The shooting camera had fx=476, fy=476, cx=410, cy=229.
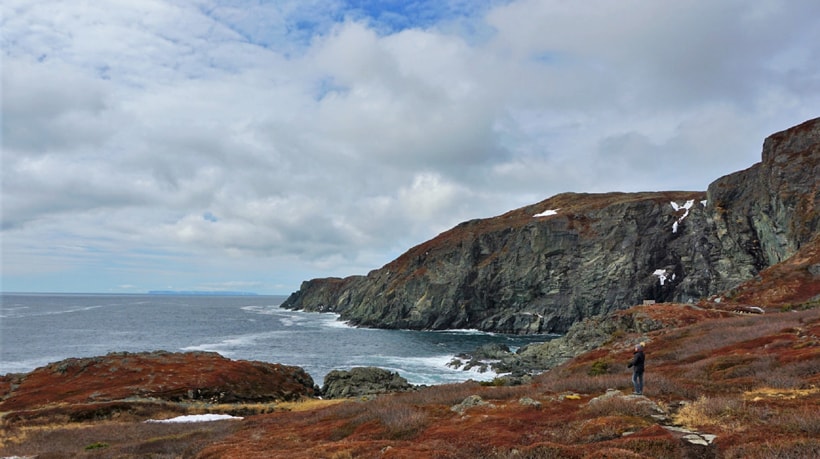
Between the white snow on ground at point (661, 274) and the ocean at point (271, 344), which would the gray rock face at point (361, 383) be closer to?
the ocean at point (271, 344)

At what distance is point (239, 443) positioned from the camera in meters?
18.5

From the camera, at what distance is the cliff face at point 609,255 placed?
3708 inches

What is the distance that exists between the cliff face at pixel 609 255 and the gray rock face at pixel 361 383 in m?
74.7

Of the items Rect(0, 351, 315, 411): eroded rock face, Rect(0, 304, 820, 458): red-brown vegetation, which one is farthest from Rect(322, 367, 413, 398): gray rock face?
Rect(0, 304, 820, 458): red-brown vegetation

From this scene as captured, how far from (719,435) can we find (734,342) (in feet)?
89.9

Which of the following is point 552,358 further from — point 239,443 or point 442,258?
point 442,258

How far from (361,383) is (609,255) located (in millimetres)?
93912

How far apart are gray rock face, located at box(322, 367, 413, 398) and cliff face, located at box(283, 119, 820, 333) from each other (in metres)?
74.7

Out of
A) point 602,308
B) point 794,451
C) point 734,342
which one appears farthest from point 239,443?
point 602,308

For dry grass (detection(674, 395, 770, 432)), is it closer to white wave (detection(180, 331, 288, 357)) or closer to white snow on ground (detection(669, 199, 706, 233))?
white wave (detection(180, 331, 288, 357))

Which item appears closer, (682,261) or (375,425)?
(375,425)

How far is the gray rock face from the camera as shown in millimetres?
51688

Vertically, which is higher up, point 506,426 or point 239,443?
point 506,426

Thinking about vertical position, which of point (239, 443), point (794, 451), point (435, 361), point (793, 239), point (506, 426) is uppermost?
point (793, 239)
